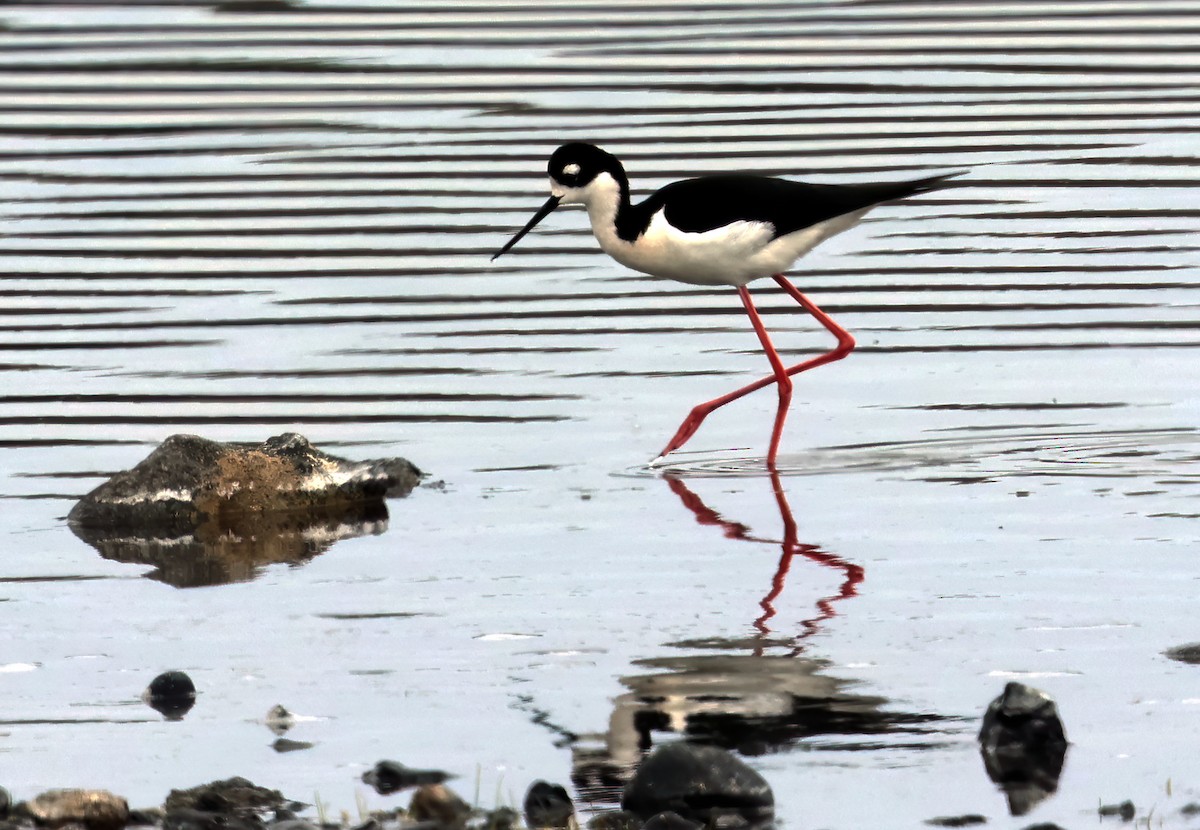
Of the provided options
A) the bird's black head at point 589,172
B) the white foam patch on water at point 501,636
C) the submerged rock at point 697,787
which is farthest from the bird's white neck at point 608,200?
the submerged rock at point 697,787

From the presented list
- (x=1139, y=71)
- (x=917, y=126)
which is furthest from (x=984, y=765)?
(x=1139, y=71)

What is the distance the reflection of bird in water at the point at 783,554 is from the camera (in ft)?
24.8

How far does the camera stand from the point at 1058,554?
8156 millimetres

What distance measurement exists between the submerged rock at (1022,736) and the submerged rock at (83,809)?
6.87 ft

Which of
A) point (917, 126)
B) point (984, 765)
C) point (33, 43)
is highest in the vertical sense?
point (33, 43)

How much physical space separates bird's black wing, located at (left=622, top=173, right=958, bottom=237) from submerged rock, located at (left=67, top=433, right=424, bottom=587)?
166cm

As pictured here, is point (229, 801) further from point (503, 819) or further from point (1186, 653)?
point (1186, 653)

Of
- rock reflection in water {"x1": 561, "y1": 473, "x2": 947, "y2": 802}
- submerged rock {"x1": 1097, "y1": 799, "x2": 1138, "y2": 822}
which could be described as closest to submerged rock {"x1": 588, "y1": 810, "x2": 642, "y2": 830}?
rock reflection in water {"x1": 561, "y1": 473, "x2": 947, "y2": 802}

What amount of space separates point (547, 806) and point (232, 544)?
3385 millimetres

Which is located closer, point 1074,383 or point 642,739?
point 642,739

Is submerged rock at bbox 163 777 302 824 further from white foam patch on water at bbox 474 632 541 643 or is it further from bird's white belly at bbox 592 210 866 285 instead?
bird's white belly at bbox 592 210 866 285

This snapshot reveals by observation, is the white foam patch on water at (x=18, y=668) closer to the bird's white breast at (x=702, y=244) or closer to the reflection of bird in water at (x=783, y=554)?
the reflection of bird in water at (x=783, y=554)

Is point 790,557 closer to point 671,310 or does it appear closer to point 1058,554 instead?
point 1058,554

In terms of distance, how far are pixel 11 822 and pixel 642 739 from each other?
1582 millimetres
